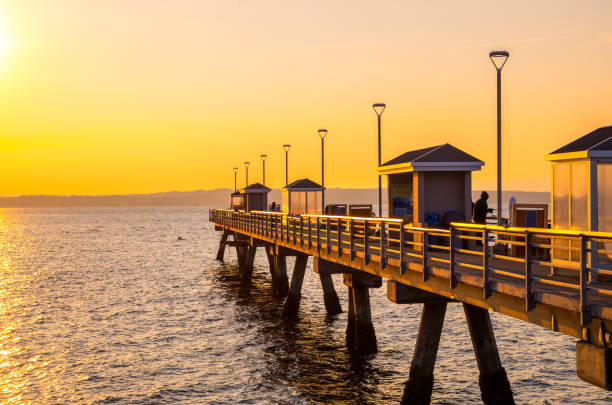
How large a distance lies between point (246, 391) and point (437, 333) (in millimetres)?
5735

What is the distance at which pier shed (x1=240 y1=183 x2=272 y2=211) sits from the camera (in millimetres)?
55375

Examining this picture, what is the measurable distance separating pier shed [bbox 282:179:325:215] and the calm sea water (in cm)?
474

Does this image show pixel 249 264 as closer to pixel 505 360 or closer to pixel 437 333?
pixel 505 360

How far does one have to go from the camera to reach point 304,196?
3906cm

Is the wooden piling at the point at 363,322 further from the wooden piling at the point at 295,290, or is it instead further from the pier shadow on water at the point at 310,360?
the wooden piling at the point at 295,290

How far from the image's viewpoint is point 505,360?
21.9 meters

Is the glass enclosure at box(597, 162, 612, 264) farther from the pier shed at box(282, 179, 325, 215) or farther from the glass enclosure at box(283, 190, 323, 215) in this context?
the glass enclosure at box(283, 190, 323, 215)

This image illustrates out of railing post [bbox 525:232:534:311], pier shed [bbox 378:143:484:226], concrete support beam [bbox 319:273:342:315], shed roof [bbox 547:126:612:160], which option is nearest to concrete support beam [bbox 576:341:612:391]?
railing post [bbox 525:232:534:311]

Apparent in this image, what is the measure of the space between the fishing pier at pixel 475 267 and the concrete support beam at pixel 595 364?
0.01 metres

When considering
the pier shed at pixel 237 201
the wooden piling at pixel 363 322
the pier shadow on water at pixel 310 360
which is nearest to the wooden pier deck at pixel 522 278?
the wooden piling at pixel 363 322

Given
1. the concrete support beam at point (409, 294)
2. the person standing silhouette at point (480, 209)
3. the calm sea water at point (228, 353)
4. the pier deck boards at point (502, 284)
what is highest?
the person standing silhouette at point (480, 209)

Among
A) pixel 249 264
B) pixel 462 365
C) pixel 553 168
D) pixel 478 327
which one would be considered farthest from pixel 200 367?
pixel 249 264

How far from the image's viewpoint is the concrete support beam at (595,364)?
320 inches

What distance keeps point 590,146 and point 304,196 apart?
27795 mm
